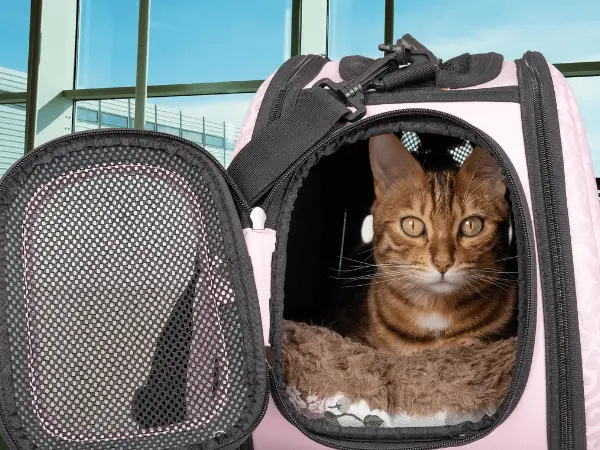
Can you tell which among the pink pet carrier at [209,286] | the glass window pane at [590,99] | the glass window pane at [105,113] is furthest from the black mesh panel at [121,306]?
the glass window pane at [105,113]

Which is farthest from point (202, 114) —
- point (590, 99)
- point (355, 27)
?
point (590, 99)

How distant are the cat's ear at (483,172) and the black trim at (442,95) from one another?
0.33 metres

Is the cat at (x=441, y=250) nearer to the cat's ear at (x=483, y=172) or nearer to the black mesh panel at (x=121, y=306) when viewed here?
the cat's ear at (x=483, y=172)

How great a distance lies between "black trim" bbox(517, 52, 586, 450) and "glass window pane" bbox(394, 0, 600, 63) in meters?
2.52

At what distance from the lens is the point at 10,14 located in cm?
482

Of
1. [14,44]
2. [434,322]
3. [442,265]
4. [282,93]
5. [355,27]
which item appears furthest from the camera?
[14,44]

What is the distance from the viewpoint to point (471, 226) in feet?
4.42

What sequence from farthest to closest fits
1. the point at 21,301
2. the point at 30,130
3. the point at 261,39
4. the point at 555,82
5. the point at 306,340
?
1. the point at 30,130
2. the point at 261,39
3. the point at 306,340
4. the point at 555,82
5. the point at 21,301

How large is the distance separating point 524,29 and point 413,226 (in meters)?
2.45

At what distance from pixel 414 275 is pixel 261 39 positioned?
306 cm

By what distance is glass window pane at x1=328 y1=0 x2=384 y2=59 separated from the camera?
3.74m

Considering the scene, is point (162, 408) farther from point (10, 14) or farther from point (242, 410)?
point (10, 14)

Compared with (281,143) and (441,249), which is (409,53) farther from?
(441,249)

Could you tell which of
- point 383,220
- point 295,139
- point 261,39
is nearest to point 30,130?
point 261,39
